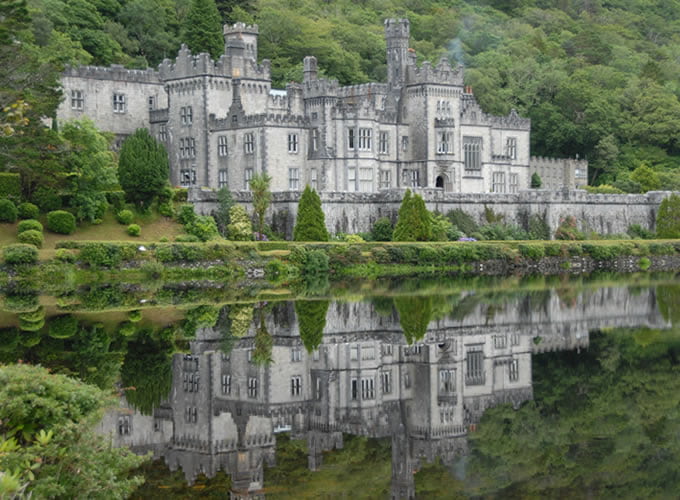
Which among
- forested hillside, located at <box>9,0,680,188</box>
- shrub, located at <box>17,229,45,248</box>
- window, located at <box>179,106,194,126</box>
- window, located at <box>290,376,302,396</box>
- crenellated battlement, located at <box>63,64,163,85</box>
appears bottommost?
window, located at <box>290,376,302,396</box>

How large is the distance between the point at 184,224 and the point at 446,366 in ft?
103

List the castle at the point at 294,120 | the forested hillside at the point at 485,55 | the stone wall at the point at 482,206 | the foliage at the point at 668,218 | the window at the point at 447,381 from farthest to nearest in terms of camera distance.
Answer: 1. the forested hillside at the point at 485,55
2. the foliage at the point at 668,218
3. the castle at the point at 294,120
4. the stone wall at the point at 482,206
5. the window at the point at 447,381

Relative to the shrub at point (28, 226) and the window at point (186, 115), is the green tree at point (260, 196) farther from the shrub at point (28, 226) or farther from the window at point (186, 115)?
the shrub at point (28, 226)

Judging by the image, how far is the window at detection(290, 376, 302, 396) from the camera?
1009 inches

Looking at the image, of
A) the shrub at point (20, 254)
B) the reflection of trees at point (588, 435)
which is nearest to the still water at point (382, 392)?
the reflection of trees at point (588, 435)

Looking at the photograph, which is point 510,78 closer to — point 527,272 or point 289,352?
point 527,272

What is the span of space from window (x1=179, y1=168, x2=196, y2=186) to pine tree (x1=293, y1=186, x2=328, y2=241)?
10373 millimetres

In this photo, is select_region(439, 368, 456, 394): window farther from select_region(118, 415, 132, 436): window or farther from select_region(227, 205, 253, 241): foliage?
select_region(227, 205, 253, 241): foliage

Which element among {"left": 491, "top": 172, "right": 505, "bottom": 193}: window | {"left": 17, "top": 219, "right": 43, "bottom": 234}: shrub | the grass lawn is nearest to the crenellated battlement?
Answer: the grass lawn

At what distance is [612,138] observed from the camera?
9775 centimetres

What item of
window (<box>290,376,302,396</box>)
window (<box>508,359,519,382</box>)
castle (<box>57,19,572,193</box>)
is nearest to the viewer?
window (<box>290,376,302,396</box>)

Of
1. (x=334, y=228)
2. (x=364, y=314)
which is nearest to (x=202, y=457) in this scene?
(x=364, y=314)

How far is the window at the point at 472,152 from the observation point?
7238 centimetres

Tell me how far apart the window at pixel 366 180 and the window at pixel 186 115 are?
10197 mm
